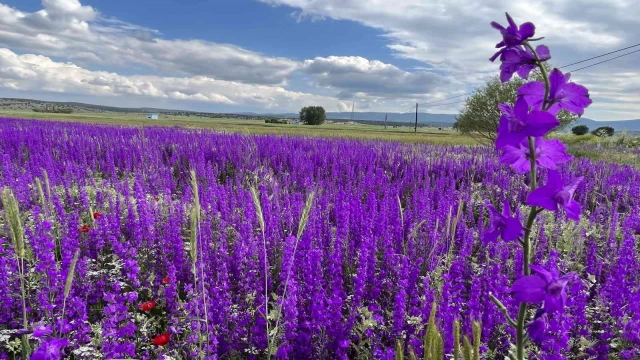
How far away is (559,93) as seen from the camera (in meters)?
0.92

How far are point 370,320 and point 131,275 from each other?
170 cm

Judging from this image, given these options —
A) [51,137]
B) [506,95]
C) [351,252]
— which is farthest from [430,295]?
[506,95]

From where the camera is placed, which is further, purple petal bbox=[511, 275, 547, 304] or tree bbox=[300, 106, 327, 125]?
tree bbox=[300, 106, 327, 125]

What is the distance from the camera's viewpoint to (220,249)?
11.2 ft

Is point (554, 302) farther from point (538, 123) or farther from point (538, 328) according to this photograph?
point (538, 123)

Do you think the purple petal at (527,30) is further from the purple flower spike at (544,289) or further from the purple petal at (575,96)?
the purple flower spike at (544,289)

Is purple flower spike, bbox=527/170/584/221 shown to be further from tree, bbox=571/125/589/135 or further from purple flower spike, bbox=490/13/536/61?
tree, bbox=571/125/589/135

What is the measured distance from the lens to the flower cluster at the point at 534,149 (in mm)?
846

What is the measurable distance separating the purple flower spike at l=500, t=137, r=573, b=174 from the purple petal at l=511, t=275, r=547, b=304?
24 cm

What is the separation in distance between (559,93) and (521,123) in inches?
6.1

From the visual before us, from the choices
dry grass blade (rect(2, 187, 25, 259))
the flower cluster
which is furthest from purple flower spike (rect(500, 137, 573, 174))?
dry grass blade (rect(2, 187, 25, 259))

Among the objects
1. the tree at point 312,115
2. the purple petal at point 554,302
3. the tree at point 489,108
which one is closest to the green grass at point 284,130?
the tree at point 489,108

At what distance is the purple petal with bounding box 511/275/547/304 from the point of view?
858 mm

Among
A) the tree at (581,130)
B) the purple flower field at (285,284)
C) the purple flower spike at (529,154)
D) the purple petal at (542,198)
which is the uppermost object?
the tree at (581,130)
